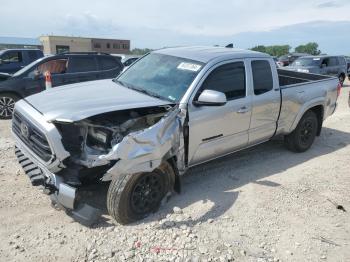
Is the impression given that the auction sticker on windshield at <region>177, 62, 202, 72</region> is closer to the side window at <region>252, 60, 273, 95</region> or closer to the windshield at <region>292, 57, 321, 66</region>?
the side window at <region>252, 60, 273, 95</region>

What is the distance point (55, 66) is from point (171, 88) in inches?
238

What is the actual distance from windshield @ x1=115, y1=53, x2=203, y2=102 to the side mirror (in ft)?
0.87

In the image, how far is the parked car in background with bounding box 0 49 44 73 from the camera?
12.4 meters

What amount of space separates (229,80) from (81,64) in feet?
19.7

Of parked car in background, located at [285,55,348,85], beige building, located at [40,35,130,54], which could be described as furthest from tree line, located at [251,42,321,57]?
parked car in background, located at [285,55,348,85]

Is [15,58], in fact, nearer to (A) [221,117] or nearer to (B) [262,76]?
(B) [262,76]

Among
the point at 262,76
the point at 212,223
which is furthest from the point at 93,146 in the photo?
the point at 262,76

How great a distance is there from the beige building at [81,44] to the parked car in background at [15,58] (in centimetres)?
5112

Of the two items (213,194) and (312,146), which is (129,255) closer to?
(213,194)

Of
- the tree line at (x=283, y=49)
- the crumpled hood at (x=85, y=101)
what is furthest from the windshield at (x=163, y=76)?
the tree line at (x=283, y=49)

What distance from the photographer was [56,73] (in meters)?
9.48

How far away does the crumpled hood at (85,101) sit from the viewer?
372 cm

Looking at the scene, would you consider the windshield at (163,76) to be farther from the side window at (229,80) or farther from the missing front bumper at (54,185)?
the missing front bumper at (54,185)

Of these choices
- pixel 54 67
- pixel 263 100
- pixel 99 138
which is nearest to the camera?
pixel 99 138
